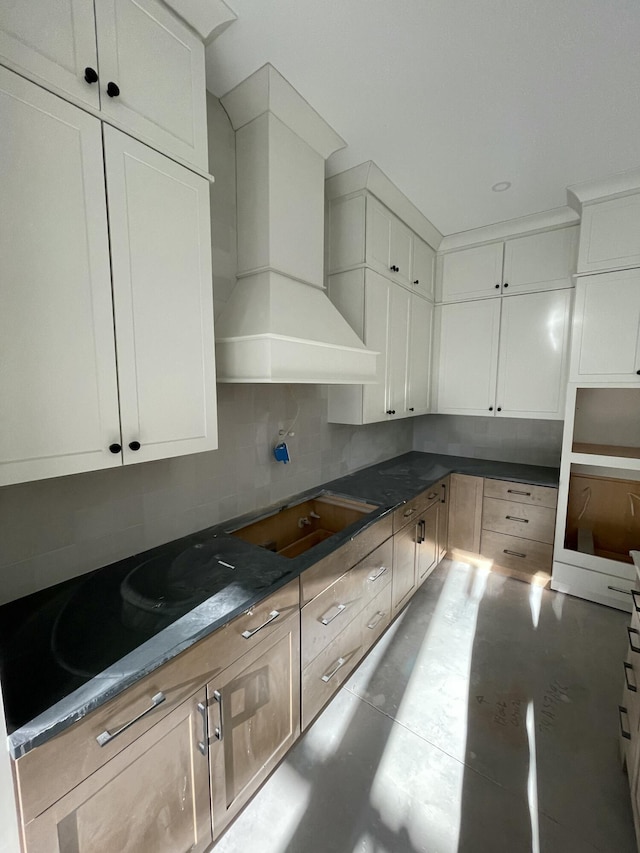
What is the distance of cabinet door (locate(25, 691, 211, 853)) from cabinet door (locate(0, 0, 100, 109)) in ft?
5.35

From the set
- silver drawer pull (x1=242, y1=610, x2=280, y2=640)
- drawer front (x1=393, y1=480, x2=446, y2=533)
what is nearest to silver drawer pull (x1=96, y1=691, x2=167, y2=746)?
silver drawer pull (x1=242, y1=610, x2=280, y2=640)

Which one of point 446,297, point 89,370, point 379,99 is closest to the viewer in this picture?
point 89,370

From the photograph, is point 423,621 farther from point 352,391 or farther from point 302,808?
point 352,391

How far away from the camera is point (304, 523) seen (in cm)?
214

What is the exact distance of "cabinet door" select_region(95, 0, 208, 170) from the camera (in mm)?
931

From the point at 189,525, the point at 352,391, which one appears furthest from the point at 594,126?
the point at 189,525

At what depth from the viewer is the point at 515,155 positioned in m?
1.77

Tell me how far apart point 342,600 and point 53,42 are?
205cm

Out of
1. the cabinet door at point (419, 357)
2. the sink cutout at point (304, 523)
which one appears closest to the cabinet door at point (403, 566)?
the sink cutout at point (304, 523)

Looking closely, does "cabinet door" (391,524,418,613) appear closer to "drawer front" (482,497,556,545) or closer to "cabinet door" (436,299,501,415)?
"drawer front" (482,497,556,545)

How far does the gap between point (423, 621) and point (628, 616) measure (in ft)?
4.45

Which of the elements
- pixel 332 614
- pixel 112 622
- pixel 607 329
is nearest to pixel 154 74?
pixel 112 622

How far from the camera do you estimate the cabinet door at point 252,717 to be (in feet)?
3.50

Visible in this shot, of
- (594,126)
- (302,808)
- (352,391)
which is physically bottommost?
(302,808)
